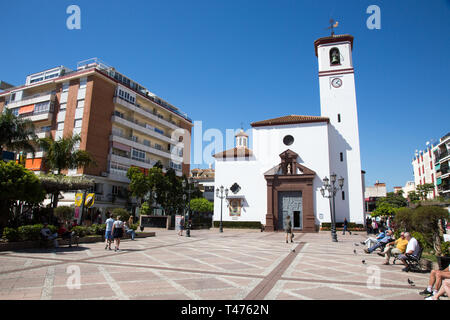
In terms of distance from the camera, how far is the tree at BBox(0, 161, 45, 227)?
10508 mm

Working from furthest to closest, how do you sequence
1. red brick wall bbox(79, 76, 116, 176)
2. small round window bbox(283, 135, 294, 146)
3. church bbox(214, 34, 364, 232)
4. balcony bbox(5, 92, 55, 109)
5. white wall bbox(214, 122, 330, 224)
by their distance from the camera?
balcony bbox(5, 92, 55, 109)
red brick wall bbox(79, 76, 116, 176)
small round window bbox(283, 135, 294, 146)
white wall bbox(214, 122, 330, 224)
church bbox(214, 34, 364, 232)

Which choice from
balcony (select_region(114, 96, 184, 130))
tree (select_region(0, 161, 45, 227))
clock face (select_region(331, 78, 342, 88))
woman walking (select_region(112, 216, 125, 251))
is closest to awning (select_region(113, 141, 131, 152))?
balcony (select_region(114, 96, 184, 130))

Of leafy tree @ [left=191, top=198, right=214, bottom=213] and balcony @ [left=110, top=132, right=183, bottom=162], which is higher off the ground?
balcony @ [left=110, top=132, right=183, bottom=162]

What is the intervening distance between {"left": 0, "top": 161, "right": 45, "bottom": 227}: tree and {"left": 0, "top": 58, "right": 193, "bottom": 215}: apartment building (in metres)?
20.5

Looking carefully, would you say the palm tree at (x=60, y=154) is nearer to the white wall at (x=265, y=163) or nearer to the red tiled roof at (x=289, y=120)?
the white wall at (x=265, y=163)

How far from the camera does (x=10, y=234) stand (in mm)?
10789

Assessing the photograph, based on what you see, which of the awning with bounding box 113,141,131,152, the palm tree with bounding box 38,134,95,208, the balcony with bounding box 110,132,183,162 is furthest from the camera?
the balcony with bounding box 110,132,183,162

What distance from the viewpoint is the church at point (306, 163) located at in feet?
94.4

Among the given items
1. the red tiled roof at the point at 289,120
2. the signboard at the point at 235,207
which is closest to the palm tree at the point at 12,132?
the signboard at the point at 235,207

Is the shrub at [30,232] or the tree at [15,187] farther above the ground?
the tree at [15,187]

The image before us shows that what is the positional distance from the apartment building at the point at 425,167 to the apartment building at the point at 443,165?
2125mm

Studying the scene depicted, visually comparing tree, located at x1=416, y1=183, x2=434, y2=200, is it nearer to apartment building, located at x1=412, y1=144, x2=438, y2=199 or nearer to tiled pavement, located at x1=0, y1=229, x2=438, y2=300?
apartment building, located at x1=412, y1=144, x2=438, y2=199
